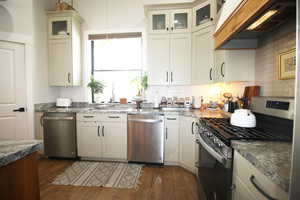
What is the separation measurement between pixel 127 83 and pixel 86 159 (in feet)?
5.59

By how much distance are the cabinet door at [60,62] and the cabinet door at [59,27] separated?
0.10 meters

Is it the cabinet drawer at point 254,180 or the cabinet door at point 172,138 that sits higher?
the cabinet drawer at point 254,180

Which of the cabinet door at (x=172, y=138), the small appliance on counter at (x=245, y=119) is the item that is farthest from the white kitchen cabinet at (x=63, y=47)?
the small appliance on counter at (x=245, y=119)

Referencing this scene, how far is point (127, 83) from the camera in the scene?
11.1ft

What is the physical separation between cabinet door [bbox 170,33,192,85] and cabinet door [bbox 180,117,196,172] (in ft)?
2.53

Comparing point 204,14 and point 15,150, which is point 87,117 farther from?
point 204,14

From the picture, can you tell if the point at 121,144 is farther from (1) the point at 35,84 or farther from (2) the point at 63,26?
(2) the point at 63,26

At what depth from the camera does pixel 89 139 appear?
2746 mm

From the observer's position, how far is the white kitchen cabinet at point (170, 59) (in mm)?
2773

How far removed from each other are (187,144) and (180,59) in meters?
1.49

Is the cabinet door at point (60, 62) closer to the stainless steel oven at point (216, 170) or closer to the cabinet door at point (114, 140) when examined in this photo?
the cabinet door at point (114, 140)

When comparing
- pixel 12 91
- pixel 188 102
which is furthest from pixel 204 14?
pixel 12 91

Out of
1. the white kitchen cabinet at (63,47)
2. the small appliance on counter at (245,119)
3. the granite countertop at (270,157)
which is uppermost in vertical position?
the white kitchen cabinet at (63,47)

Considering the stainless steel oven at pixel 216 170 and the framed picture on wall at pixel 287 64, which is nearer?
the stainless steel oven at pixel 216 170
